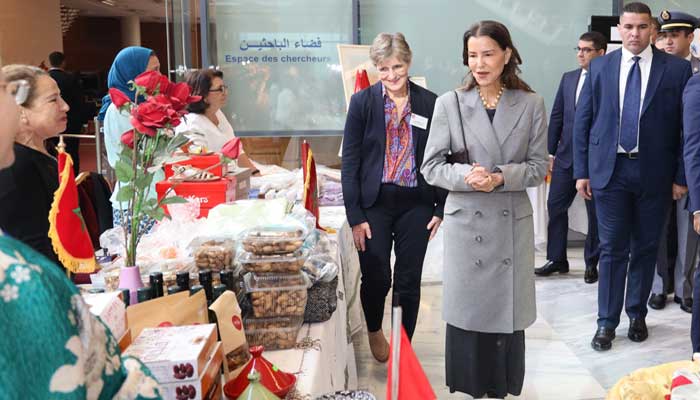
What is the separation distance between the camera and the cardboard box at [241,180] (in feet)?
8.95

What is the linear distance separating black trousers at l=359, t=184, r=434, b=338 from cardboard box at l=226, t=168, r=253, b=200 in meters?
0.54

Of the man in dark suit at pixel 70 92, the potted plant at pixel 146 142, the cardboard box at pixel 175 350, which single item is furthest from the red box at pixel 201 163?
the man in dark suit at pixel 70 92

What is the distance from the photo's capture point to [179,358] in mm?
1034

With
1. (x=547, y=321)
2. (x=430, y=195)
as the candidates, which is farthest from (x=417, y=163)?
(x=547, y=321)

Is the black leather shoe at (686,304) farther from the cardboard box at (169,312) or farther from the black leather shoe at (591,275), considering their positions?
the cardboard box at (169,312)

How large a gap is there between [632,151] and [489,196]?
1.27 metres

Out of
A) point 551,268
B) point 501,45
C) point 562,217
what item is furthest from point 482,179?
point 551,268

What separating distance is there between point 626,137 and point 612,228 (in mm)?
452

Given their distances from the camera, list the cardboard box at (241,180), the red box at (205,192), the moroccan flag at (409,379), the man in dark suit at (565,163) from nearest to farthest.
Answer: the moroccan flag at (409,379) → the red box at (205,192) → the cardboard box at (241,180) → the man in dark suit at (565,163)

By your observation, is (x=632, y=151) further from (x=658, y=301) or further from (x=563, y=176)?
(x=563, y=176)

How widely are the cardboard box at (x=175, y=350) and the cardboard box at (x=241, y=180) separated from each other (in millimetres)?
1528

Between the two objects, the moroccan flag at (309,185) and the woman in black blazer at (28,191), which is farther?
the moroccan flag at (309,185)

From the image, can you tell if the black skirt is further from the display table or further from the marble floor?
the display table

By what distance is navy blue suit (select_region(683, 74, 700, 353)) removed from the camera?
3.08 meters
